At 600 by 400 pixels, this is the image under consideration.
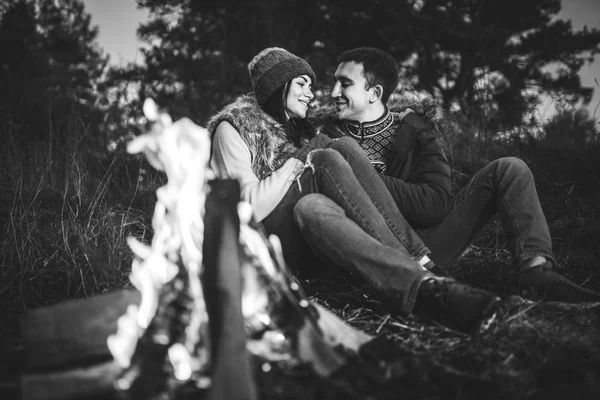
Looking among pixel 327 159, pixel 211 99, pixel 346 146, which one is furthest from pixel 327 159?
pixel 211 99

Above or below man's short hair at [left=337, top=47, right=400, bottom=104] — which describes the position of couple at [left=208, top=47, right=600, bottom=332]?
below

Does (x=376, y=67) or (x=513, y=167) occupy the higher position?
(x=376, y=67)

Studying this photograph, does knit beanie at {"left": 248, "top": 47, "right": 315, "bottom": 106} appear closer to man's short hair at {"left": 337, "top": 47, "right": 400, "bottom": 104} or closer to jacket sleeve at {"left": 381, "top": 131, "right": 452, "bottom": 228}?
man's short hair at {"left": 337, "top": 47, "right": 400, "bottom": 104}

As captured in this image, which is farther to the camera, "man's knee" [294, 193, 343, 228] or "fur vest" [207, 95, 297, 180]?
"fur vest" [207, 95, 297, 180]

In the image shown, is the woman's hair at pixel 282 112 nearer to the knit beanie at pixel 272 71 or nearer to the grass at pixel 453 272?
the knit beanie at pixel 272 71

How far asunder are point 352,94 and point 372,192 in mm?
1096

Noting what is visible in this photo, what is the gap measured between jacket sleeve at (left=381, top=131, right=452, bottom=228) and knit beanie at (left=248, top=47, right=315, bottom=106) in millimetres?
908

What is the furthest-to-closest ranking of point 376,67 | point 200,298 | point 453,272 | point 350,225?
point 376,67, point 453,272, point 350,225, point 200,298

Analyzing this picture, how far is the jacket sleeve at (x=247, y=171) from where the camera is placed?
261cm

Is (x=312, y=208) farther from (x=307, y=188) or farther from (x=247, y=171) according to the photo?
Answer: (x=247, y=171)

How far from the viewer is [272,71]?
10.4ft

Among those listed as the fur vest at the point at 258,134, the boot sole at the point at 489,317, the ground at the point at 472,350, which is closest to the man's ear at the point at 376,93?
the fur vest at the point at 258,134

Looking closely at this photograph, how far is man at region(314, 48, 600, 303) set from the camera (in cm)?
244

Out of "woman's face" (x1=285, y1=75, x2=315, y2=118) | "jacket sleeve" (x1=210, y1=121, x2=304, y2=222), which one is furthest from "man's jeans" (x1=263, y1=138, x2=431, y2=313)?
"woman's face" (x1=285, y1=75, x2=315, y2=118)
